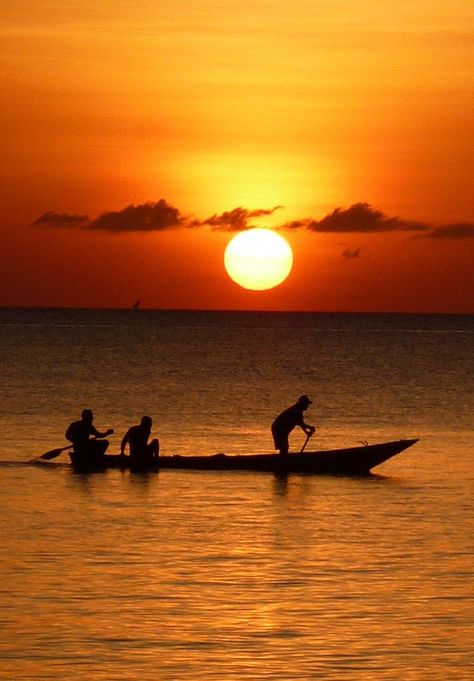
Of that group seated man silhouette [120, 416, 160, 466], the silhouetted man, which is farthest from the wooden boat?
the silhouetted man

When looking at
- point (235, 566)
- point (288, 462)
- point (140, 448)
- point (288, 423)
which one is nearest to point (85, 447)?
point (140, 448)

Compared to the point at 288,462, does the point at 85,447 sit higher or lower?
higher

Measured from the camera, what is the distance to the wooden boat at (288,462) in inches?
1228

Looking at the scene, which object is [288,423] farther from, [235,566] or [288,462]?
[235,566]

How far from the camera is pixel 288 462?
102 feet

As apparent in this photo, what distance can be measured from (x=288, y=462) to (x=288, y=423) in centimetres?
111

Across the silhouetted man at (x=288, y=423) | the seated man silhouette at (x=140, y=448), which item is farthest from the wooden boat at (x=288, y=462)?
the silhouetted man at (x=288, y=423)

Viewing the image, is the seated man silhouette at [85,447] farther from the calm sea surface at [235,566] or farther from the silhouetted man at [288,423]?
the silhouetted man at [288,423]

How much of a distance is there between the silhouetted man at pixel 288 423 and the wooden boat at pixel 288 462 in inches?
13.5

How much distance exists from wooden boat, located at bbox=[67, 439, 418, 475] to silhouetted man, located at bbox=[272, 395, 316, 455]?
1.13 ft

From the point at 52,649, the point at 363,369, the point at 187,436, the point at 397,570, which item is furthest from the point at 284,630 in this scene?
the point at 363,369

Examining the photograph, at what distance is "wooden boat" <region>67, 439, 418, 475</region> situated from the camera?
1228 inches

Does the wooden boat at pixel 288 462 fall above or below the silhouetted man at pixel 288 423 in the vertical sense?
below

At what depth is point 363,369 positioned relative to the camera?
10350 cm
